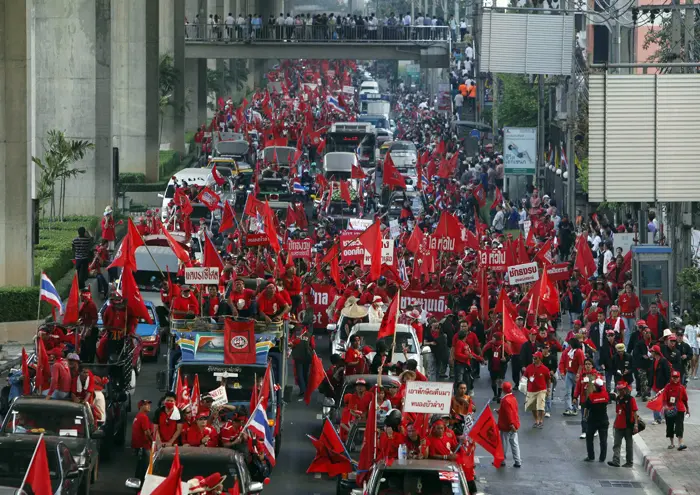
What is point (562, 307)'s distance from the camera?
3725 cm

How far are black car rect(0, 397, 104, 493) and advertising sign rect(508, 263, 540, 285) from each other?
1169 cm

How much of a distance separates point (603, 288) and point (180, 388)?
1409 cm

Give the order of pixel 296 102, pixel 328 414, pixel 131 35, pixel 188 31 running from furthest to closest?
pixel 296 102, pixel 188 31, pixel 131 35, pixel 328 414

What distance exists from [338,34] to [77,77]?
92.2 feet

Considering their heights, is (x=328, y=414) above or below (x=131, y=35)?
below

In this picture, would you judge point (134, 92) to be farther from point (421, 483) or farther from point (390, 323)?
point (421, 483)

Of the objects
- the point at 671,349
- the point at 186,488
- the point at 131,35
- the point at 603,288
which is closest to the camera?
the point at 186,488

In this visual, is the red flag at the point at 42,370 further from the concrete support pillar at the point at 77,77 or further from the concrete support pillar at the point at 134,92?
the concrete support pillar at the point at 134,92

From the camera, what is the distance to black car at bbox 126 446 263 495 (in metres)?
17.1

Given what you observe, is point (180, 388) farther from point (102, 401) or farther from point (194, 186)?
point (194, 186)

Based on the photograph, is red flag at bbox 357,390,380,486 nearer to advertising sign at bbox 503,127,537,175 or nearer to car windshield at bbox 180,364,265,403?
car windshield at bbox 180,364,265,403

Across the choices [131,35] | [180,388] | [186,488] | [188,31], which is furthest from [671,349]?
[188,31]

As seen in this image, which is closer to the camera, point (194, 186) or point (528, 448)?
point (528, 448)

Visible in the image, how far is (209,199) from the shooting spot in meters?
45.5
